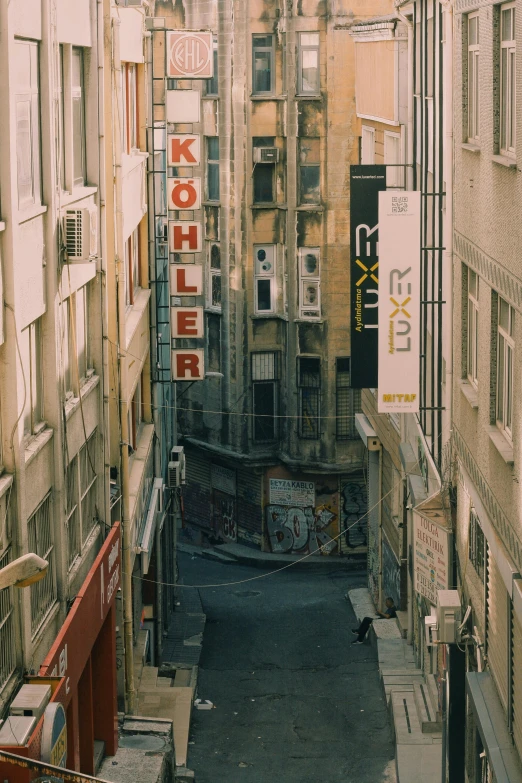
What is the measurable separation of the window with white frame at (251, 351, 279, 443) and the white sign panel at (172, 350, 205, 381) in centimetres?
1039

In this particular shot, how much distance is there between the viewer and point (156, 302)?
31.0 metres

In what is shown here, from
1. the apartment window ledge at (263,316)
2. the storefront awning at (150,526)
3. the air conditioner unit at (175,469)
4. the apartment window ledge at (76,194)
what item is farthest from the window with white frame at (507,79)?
the apartment window ledge at (263,316)

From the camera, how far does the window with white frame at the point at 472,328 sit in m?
19.3

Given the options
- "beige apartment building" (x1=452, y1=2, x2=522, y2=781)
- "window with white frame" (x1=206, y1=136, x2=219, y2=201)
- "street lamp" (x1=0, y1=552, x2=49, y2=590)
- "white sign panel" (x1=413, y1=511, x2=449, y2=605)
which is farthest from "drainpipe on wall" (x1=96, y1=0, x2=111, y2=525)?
"window with white frame" (x1=206, y1=136, x2=219, y2=201)

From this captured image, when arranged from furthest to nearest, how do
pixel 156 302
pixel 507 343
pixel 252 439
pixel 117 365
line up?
pixel 252 439
pixel 156 302
pixel 117 365
pixel 507 343

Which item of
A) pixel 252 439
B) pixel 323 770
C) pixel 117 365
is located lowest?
pixel 323 770

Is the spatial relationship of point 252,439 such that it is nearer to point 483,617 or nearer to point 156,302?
point 156,302

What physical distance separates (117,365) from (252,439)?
64.0 feet

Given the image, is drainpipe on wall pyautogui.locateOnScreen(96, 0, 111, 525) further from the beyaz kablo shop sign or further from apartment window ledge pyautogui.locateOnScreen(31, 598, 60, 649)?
the beyaz kablo shop sign

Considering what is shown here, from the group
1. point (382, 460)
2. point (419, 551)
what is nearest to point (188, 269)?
point (382, 460)

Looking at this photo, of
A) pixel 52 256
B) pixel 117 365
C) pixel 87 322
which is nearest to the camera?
pixel 52 256

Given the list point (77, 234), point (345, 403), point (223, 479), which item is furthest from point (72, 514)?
point (223, 479)

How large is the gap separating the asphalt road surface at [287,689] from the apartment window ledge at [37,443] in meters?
9.10

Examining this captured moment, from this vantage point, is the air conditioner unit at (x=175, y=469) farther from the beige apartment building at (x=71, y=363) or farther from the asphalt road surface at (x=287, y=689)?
the beige apartment building at (x=71, y=363)
